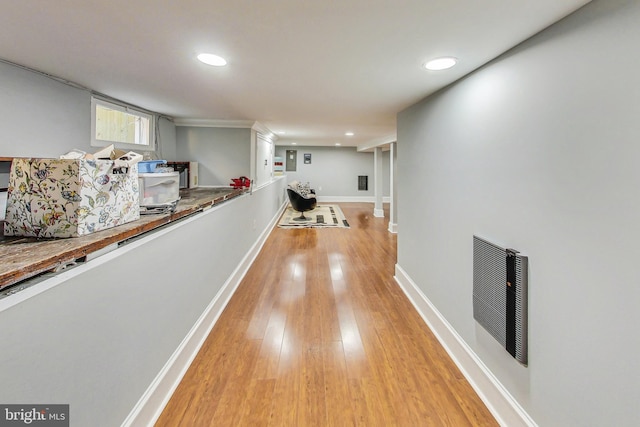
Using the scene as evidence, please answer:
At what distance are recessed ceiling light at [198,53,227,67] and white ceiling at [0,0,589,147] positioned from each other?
2.3 inches

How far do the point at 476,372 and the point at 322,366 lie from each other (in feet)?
2.99

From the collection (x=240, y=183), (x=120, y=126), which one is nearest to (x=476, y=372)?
(x=240, y=183)

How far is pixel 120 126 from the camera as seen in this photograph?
2758mm

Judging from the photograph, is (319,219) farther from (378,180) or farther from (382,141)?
(382,141)

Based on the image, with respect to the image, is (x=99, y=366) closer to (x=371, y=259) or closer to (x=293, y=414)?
(x=293, y=414)

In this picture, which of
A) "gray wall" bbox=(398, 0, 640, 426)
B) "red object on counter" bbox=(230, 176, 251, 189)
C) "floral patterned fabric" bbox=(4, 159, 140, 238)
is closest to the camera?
"gray wall" bbox=(398, 0, 640, 426)

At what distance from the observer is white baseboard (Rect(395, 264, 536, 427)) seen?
53.7 inches

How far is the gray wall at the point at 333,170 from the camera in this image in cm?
999

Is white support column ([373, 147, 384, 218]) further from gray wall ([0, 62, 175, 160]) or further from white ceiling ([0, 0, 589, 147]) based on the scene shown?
gray wall ([0, 62, 175, 160])

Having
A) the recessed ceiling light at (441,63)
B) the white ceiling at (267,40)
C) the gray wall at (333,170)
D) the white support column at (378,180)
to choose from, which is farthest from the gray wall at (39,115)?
the gray wall at (333,170)

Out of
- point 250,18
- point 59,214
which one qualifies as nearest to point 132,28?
point 250,18

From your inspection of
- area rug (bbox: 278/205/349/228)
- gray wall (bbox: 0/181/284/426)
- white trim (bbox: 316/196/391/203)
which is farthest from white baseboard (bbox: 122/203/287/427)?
white trim (bbox: 316/196/391/203)

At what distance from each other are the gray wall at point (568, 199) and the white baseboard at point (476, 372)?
0.18ft

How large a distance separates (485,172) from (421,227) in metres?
1.02
